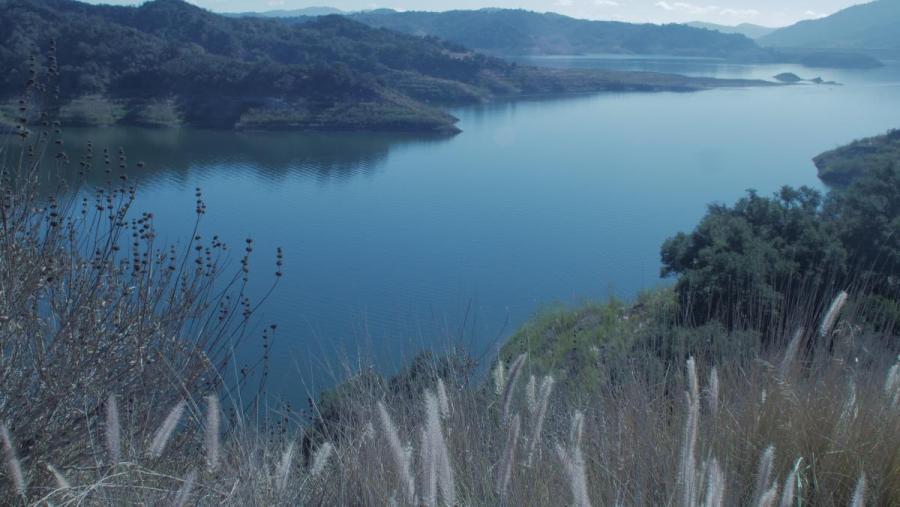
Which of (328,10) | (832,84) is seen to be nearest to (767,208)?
(832,84)

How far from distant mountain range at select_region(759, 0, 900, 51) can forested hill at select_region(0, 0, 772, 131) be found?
34.7m

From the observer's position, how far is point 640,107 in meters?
54.5

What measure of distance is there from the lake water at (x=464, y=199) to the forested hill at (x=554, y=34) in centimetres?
5228

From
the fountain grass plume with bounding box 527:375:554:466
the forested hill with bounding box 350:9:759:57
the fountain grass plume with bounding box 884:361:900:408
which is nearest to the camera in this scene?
the fountain grass plume with bounding box 527:375:554:466

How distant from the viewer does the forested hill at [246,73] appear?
2880 centimetres

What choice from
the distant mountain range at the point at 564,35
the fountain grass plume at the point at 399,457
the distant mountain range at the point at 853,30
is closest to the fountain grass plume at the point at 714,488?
the fountain grass plume at the point at 399,457

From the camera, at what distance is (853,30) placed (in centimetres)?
10569

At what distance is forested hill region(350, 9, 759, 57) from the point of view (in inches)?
3910

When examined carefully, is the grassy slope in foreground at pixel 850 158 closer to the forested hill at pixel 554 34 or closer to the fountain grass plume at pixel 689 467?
the fountain grass plume at pixel 689 467

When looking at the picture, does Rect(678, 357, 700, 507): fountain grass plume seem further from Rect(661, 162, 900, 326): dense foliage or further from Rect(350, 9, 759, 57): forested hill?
Rect(350, 9, 759, 57): forested hill

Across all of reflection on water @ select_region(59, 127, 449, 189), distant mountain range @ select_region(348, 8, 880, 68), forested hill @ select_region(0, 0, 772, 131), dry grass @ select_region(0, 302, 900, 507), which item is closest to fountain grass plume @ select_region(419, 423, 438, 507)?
dry grass @ select_region(0, 302, 900, 507)

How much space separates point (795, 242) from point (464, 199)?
1712cm

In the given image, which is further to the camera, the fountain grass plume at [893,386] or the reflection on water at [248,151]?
the reflection on water at [248,151]

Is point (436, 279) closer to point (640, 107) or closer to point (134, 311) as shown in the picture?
point (134, 311)
